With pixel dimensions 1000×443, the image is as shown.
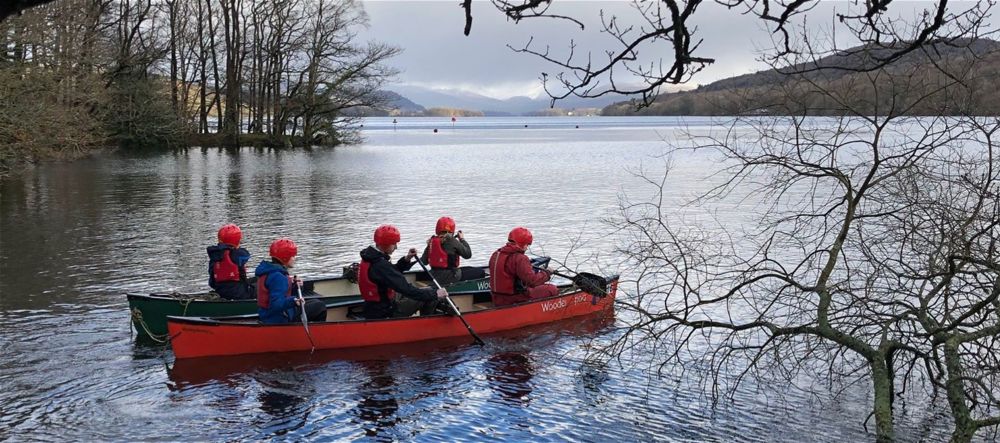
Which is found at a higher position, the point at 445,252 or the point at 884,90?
the point at 884,90

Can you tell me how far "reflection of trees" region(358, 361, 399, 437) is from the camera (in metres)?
9.29

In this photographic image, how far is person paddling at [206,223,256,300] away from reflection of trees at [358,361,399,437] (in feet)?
7.74

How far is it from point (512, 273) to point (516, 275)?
0.22 feet

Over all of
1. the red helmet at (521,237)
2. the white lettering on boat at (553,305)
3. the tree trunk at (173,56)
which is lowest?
the white lettering on boat at (553,305)

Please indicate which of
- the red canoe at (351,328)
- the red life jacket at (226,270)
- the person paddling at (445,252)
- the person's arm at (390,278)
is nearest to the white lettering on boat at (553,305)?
the red canoe at (351,328)

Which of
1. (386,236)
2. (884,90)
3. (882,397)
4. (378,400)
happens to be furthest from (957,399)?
(386,236)

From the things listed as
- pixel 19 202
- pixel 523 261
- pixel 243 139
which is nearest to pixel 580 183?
pixel 19 202

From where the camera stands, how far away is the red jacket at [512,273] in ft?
43.1

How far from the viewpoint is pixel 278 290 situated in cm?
1110

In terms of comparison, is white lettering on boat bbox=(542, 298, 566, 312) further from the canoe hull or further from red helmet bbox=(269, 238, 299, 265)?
the canoe hull

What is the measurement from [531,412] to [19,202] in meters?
22.5

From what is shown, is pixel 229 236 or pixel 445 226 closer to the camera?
pixel 229 236

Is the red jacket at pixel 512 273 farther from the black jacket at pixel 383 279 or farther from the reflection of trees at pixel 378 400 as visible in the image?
the reflection of trees at pixel 378 400

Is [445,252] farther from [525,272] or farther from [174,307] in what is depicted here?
[174,307]
